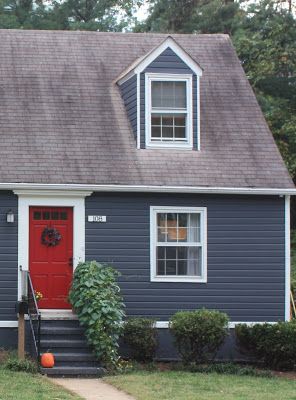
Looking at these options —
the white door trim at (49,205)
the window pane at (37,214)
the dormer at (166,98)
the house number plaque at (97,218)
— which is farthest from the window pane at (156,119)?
the window pane at (37,214)

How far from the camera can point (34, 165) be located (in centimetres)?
1888

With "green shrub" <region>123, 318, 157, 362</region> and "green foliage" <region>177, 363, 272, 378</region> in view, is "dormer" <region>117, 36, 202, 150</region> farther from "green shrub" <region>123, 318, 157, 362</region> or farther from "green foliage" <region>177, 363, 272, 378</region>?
"green foliage" <region>177, 363, 272, 378</region>

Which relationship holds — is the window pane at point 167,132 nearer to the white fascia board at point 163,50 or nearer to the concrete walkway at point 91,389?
the white fascia board at point 163,50

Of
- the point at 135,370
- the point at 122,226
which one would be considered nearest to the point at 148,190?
the point at 122,226

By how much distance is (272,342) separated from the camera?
17.9 m

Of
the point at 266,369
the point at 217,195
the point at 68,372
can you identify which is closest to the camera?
the point at 68,372

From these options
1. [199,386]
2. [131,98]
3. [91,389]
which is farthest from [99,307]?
[131,98]

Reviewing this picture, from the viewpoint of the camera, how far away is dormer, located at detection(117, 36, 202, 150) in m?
19.8

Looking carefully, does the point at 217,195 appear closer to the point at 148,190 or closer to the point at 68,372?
the point at 148,190

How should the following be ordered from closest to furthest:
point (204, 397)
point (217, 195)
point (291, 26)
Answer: point (204, 397), point (217, 195), point (291, 26)

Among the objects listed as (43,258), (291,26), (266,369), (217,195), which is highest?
(291,26)

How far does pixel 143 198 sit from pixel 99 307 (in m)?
2.59

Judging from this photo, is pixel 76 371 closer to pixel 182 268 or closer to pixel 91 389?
pixel 91 389

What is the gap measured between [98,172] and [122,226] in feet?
3.70
